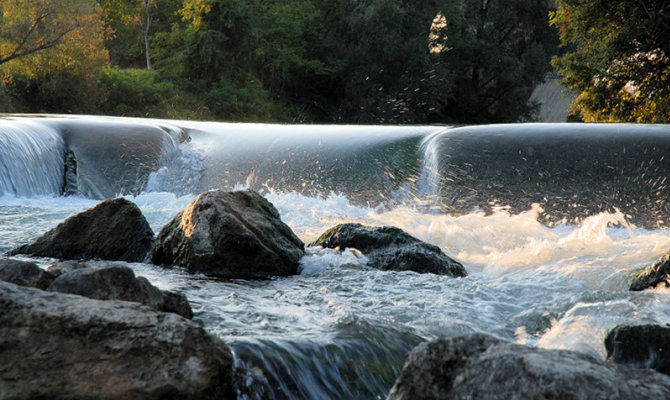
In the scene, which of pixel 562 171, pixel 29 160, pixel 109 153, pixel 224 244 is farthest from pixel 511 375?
pixel 109 153

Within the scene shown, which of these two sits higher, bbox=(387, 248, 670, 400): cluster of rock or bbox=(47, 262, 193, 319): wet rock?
bbox=(387, 248, 670, 400): cluster of rock

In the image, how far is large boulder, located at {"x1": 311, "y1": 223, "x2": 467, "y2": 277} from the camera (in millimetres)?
5570

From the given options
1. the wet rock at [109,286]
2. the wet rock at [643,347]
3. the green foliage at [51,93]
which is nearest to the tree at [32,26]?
the green foliage at [51,93]

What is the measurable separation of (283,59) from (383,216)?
24688mm

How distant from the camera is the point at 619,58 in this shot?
1504 cm

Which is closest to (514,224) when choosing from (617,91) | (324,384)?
(324,384)

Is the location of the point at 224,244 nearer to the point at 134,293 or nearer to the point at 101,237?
the point at 101,237

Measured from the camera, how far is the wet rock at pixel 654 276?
15.4 ft

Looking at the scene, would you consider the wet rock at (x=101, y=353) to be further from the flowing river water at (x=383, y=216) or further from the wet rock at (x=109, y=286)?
the wet rock at (x=109, y=286)

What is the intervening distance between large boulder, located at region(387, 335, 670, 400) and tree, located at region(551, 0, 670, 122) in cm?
1398

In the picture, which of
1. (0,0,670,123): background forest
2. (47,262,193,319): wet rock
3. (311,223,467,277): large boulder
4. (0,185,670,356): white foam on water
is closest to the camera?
(47,262,193,319): wet rock

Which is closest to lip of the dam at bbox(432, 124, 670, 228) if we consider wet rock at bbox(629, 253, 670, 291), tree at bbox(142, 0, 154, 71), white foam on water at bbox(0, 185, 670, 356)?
white foam on water at bbox(0, 185, 670, 356)

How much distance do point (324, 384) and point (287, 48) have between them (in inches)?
1188

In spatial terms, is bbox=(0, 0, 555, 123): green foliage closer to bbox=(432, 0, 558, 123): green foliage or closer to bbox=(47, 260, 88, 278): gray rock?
bbox=(432, 0, 558, 123): green foliage
